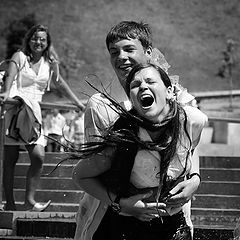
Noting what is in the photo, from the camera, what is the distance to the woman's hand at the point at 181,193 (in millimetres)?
4305

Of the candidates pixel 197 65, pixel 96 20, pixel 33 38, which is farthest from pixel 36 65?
pixel 96 20

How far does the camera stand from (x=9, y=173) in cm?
888

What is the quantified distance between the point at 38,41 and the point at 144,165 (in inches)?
181

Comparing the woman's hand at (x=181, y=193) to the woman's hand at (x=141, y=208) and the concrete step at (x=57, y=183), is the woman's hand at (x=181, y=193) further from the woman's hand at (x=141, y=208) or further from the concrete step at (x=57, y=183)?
the concrete step at (x=57, y=183)

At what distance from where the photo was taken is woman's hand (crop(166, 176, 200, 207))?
4305 mm

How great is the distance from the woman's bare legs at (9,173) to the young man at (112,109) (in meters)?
4.09

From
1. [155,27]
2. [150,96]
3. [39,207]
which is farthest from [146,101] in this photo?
[155,27]

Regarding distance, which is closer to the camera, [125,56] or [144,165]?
[144,165]

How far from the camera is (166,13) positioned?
6756 cm

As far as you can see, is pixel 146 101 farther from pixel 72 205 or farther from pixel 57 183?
pixel 57 183

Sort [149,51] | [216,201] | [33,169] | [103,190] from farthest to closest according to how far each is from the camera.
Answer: [216,201]
[33,169]
[149,51]
[103,190]

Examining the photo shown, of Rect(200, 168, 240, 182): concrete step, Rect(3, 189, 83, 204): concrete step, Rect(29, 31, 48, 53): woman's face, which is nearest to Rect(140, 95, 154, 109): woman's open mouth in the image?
Rect(29, 31, 48, 53): woman's face

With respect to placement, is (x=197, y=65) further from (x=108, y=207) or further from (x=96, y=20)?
(x=108, y=207)

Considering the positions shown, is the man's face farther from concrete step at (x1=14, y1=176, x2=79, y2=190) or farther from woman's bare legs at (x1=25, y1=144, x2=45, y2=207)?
concrete step at (x1=14, y1=176, x2=79, y2=190)
